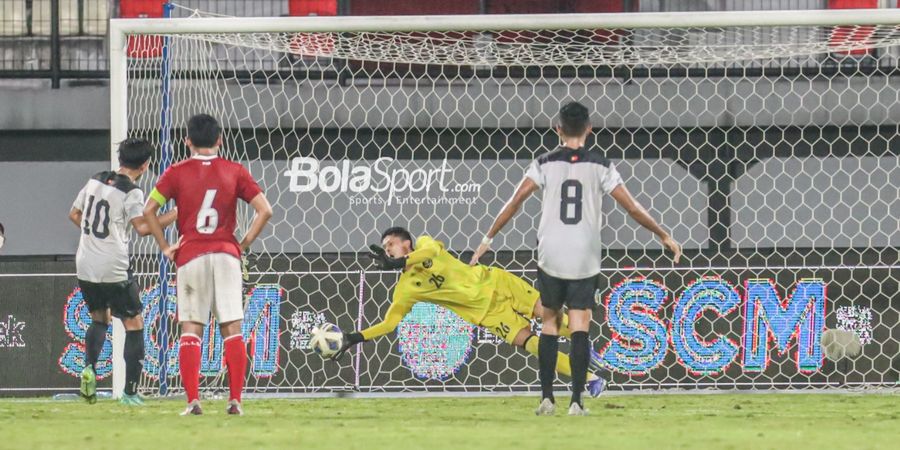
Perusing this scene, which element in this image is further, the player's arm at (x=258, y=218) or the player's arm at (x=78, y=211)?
the player's arm at (x=78, y=211)

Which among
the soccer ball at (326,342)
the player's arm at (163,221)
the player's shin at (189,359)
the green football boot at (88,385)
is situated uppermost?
the player's arm at (163,221)

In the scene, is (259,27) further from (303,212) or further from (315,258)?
(303,212)

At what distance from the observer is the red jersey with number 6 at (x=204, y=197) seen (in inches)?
283

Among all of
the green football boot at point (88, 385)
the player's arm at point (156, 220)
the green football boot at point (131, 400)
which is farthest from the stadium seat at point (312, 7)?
the player's arm at point (156, 220)

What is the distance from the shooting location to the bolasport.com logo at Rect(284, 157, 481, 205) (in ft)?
44.7

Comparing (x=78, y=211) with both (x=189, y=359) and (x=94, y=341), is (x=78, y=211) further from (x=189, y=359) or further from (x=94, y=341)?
(x=189, y=359)

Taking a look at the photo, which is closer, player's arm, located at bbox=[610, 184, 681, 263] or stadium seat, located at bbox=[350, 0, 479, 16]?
player's arm, located at bbox=[610, 184, 681, 263]

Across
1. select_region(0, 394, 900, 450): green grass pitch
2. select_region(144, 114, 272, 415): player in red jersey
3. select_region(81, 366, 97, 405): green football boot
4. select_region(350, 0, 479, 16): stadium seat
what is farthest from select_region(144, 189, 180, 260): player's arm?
select_region(350, 0, 479, 16): stadium seat

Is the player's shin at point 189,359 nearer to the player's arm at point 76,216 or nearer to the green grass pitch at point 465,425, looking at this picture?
the green grass pitch at point 465,425

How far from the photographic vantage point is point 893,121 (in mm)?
14156

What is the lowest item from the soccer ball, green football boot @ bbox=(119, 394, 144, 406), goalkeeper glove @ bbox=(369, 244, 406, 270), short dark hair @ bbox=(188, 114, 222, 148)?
green football boot @ bbox=(119, 394, 144, 406)

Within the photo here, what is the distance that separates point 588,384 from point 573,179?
193cm

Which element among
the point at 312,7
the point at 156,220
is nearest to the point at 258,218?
the point at 156,220

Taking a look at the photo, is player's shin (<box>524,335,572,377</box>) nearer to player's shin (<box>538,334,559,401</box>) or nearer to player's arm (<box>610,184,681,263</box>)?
player's shin (<box>538,334,559,401</box>)
